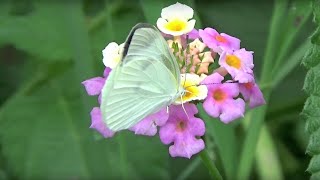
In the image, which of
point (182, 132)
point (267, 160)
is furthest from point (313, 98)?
point (267, 160)

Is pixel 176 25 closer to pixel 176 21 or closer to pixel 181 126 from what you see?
pixel 176 21

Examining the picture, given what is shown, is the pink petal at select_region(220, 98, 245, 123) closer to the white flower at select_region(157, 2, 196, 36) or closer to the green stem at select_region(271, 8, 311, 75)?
the white flower at select_region(157, 2, 196, 36)

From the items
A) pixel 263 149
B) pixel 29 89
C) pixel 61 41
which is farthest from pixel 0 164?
pixel 263 149

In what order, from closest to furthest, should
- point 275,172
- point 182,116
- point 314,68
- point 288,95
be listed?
point 182,116, point 314,68, point 275,172, point 288,95

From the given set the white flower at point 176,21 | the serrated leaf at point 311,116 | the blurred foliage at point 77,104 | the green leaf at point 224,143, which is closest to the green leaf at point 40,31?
the blurred foliage at point 77,104

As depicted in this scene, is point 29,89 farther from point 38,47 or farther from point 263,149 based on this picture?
point 263,149
